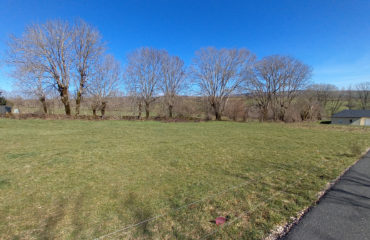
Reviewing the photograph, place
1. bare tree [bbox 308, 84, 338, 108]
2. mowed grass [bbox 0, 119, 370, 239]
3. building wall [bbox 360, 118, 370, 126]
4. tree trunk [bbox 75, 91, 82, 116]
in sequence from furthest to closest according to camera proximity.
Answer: bare tree [bbox 308, 84, 338, 108] → building wall [bbox 360, 118, 370, 126] → tree trunk [bbox 75, 91, 82, 116] → mowed grass [bbox 0, 119, 370, 239]

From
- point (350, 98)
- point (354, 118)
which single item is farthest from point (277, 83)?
point (350, 98)

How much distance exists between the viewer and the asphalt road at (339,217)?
1.87m

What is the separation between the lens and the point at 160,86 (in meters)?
26.1

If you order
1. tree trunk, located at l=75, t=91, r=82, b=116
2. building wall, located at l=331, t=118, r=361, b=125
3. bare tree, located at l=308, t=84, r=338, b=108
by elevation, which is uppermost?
bare tree, located at l=308, t=84, r=338, b=108

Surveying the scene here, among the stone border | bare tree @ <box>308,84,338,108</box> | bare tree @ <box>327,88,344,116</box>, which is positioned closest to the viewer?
the stone border

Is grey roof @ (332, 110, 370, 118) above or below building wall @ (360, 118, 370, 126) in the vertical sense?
above

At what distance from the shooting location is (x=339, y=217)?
7.11ft

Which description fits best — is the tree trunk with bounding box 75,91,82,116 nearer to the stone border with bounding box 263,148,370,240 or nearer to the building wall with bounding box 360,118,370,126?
the stone border with bounding box 263,148,370,240

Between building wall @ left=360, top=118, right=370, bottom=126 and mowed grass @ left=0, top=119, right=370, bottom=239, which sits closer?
mowed grass @ left=0, top=119, right=370, bottom=239

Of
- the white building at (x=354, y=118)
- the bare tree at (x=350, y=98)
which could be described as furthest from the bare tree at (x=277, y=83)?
the bare tree at (x=350, y=98)

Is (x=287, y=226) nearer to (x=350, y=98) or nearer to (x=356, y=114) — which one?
(x=356, y=114)

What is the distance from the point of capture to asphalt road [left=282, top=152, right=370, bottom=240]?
187cm

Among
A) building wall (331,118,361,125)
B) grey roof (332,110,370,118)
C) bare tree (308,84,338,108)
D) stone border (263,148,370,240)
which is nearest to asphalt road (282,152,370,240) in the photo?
stone border (263,148,370,240)

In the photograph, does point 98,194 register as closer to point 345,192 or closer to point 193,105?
point 345,192
